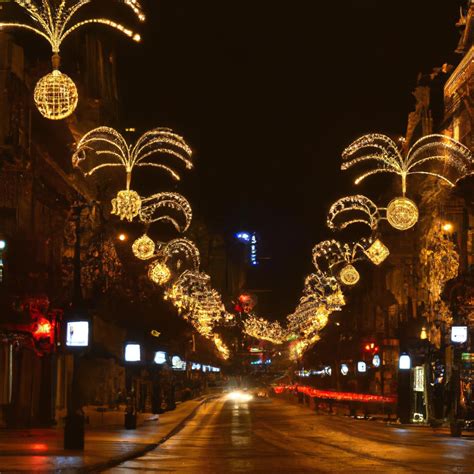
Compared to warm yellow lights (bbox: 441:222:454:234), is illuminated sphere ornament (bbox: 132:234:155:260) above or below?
below

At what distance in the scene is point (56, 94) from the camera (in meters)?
22.6

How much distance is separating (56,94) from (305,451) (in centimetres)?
1222

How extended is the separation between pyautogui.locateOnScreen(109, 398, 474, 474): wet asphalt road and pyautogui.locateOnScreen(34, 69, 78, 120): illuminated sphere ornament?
782 cm

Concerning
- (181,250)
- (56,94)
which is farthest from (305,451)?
(181,250)

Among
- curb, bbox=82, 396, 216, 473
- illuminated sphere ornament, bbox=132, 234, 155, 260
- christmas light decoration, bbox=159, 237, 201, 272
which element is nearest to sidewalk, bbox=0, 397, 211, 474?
curb, bbox=82, 396, 216, 473

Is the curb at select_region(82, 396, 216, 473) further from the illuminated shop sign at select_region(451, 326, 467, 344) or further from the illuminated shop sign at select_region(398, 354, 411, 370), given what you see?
the illuminated shop sign at select_region(398, 354, 411, 370)

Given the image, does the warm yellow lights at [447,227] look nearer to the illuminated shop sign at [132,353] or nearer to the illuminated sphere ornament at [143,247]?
the illuminated shop sign at [132,353]

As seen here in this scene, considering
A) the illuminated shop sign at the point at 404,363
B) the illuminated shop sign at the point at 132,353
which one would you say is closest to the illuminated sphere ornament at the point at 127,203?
the illuminated shop sign at the point at 132,353

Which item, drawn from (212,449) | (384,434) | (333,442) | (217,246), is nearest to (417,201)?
(384,434)

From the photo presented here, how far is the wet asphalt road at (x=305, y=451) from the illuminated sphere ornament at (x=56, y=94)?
308 inches

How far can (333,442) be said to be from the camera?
33.4 meters

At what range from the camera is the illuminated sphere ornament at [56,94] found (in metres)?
22.0

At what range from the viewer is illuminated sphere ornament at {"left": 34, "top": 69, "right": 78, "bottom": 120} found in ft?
72.1

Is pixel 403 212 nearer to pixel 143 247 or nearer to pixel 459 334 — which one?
pixel 143 247
